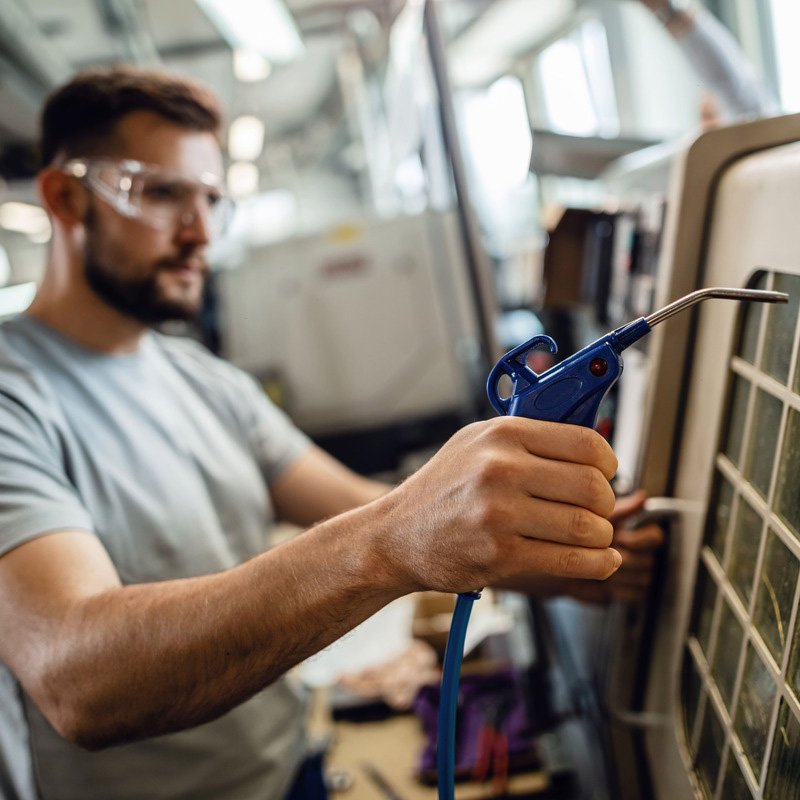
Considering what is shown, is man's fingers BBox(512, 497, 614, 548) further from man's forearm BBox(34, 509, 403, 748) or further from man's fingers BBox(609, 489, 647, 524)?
man's fingers BBox(609, 489, 647, 524)

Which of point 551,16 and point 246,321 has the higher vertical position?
point 551,16

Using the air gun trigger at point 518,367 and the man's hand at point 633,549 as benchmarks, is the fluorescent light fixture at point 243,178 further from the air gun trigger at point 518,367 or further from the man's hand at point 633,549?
the air gun trigger at point 518,367

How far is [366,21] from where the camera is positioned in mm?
3803

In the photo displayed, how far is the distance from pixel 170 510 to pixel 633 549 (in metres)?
0.70

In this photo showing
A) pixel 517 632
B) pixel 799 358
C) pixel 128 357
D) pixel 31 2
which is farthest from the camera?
pixel 31 2

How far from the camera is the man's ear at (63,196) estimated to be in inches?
49.9

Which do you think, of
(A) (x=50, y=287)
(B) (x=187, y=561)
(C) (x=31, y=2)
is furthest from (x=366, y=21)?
(B) (x=187, y=561)

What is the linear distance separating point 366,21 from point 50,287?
124 inches

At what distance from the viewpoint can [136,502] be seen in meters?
1.07

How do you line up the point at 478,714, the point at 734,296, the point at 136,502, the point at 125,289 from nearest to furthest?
1. the point at 734,296
2. the point at 136,502
3. the point at 125,289
4. the point at 478,714

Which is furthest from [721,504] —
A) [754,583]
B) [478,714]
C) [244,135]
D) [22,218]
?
[244,135]

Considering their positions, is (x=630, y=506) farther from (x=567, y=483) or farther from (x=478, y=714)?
(x=478, y=714)

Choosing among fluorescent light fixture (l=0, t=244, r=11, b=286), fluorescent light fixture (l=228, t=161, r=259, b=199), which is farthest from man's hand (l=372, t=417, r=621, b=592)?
fluorescent light fixture (l=228, t=161, r=259, b=199)

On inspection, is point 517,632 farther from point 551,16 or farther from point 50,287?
point 551,16
